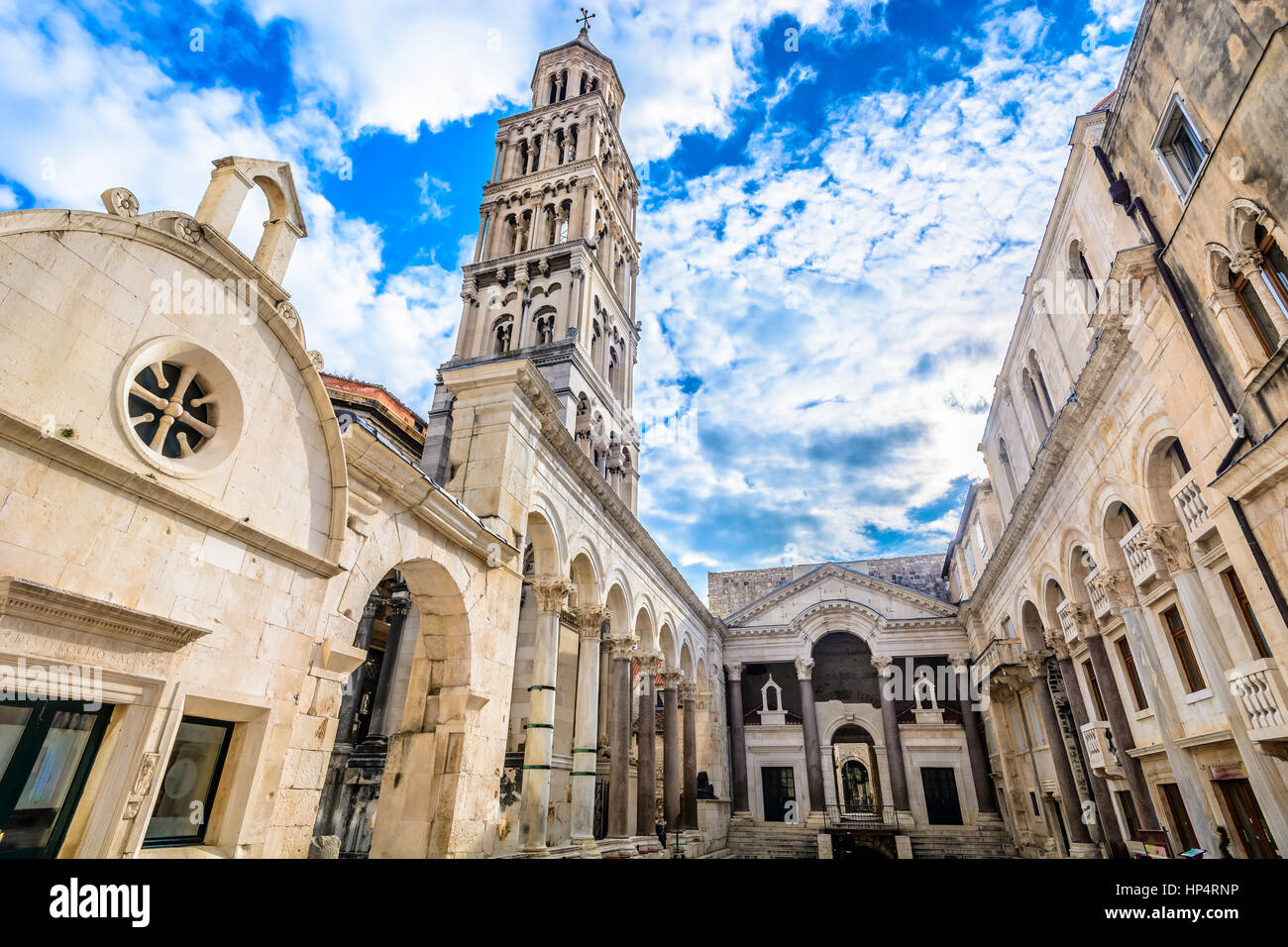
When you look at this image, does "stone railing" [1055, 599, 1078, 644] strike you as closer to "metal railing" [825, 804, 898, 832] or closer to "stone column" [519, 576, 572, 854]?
"stone column" [519, 576, 572, 854]

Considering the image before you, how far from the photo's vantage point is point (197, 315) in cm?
674

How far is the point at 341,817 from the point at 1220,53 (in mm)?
23069

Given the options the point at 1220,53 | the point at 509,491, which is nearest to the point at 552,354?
the point at 509,491

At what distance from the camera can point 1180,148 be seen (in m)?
10.8

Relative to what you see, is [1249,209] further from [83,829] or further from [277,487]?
[83,829]

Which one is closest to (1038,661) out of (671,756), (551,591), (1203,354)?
(671,756)

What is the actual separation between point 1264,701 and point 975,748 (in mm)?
22166

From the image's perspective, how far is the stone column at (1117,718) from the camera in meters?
14.8

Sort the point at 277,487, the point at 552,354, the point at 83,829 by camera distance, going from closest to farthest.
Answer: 1. the point at 83,829
2. the point at 277,487
3. the point at 552,354

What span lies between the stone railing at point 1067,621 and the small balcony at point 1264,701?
6.57 meters

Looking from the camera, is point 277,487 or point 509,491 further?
point 509,491

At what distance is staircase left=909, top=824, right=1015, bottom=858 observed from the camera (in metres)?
25.9

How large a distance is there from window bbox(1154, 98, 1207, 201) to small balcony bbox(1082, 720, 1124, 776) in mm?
12828

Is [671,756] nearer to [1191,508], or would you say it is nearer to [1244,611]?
[1244,611]
